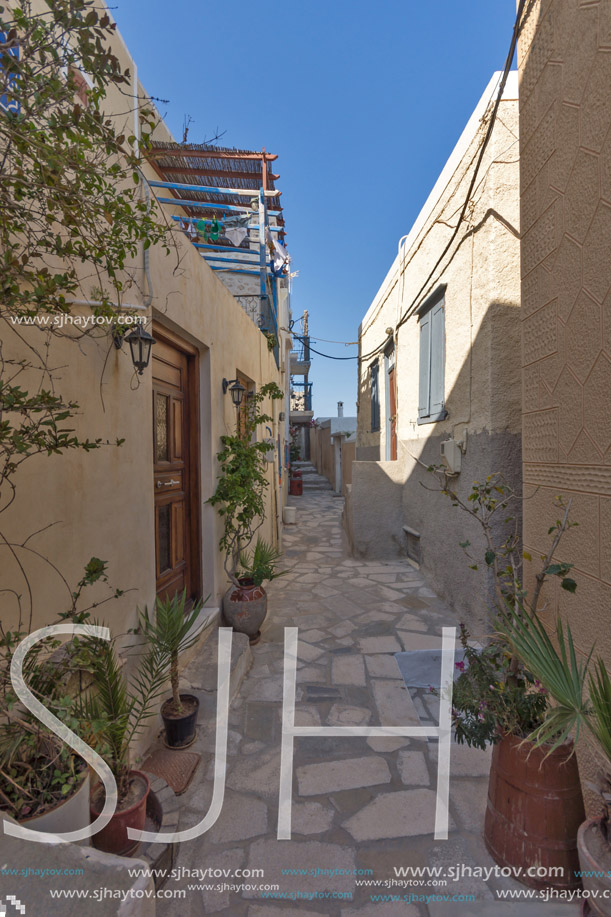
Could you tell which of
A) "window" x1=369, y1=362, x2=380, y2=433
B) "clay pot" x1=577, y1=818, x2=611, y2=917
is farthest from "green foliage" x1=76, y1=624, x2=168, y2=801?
"window" x1=369, y1=362, x2=380, y2=433

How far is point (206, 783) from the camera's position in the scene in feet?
7.82

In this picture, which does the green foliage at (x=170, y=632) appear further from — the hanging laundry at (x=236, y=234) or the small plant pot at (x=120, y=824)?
the hanging laundry at (x=236, y=234)

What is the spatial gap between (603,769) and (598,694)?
0.80 ft

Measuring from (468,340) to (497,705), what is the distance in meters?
3.54

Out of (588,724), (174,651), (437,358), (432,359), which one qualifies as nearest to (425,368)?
(432,359)

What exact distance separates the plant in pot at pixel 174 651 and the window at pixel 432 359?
145 inches

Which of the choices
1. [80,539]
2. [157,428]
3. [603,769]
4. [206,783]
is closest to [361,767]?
[206,783]

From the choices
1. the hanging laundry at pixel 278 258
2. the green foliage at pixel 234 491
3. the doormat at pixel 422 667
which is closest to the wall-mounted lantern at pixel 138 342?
the green foliage at pixel 234 491

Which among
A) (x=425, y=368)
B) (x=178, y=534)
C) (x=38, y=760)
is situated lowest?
(x=38, y=760)

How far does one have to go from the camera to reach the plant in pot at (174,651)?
2.43 m

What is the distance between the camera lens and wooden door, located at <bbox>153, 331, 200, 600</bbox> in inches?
131

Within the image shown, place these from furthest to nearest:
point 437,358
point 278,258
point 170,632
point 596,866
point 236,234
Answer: point 278,258, point 236,234, point 437,358, point 170,632, point 596,866

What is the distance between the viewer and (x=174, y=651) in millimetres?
2441

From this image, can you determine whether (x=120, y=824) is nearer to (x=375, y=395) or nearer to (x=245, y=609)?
(x=245, y=609)
